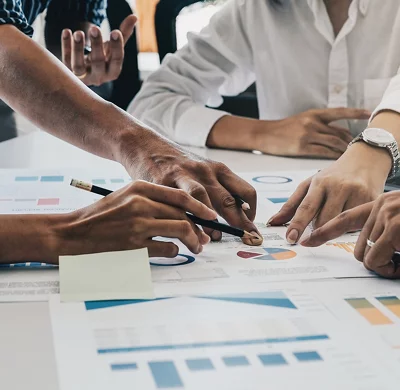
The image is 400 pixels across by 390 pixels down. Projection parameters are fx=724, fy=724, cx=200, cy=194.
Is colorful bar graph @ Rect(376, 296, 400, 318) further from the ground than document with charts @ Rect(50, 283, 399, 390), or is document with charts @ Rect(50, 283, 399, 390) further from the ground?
document with charts @ Rect(50, 283, 399, 390)

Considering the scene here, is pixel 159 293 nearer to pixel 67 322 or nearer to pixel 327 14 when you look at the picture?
pixel 67 322

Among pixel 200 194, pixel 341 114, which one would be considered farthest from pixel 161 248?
pixel 341 114

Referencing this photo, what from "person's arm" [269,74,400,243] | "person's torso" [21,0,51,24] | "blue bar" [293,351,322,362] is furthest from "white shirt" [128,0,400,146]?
"blue bar" [293,351,322,362]

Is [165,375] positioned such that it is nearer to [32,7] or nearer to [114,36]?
[114,36]

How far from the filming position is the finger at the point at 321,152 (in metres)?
1.46

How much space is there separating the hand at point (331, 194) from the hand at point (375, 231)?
0.06 meters

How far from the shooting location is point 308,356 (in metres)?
0.61

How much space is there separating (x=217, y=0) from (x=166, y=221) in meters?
2.03

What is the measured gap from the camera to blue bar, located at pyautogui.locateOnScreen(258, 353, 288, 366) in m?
0.60

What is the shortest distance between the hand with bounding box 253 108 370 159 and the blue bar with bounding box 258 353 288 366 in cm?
89

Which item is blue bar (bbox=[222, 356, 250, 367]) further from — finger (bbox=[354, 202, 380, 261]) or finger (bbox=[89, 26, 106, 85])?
finger (bbox=[89, 26, 106, 85])

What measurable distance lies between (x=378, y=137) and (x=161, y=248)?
515 mm

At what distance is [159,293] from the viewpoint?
29.8 inches

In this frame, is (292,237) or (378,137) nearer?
(292,237)
